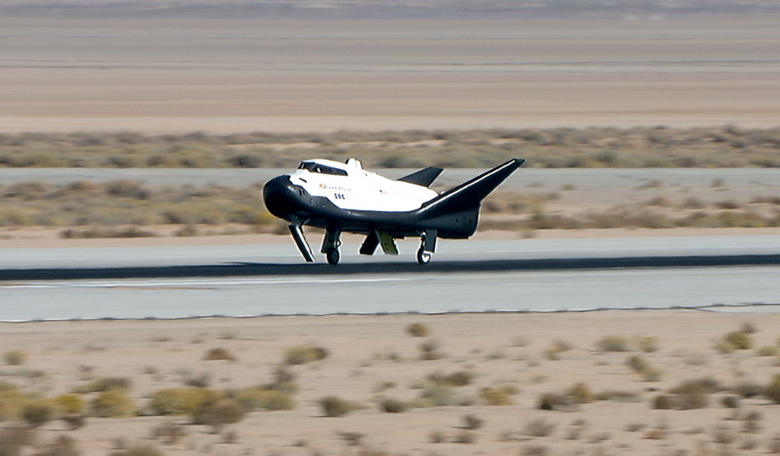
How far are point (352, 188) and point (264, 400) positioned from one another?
26.8 feet

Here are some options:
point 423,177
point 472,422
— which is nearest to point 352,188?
point 423,177

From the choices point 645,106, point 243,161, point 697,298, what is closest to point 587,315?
point 697,298

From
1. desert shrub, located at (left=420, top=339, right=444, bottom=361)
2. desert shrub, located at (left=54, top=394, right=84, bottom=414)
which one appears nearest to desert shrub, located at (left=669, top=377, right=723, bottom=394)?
desert shrub, located at (left=420, top=339, right=444, bottom=361)

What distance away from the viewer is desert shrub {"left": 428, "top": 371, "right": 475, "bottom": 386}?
38.2 ft

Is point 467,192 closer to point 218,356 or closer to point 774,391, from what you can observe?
point 218,356

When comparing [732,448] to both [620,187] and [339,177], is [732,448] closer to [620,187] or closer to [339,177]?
[339,177]

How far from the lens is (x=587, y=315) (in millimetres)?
15773

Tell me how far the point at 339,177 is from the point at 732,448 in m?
10.5

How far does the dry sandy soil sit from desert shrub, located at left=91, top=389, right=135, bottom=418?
0.17 meters

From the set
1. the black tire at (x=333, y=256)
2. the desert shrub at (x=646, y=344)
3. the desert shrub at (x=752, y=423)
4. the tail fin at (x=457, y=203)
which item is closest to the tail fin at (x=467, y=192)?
the tail fin at (x=457, y=203)

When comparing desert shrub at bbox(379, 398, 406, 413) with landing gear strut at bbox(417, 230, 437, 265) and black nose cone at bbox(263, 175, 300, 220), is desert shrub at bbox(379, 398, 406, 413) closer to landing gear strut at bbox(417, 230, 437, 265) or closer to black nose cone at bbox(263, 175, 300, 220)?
black nose cone at bbox(263, 175, 300, 220)

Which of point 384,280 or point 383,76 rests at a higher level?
point 383,76

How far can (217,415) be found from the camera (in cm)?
977

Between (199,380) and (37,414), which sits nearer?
(37,414)
